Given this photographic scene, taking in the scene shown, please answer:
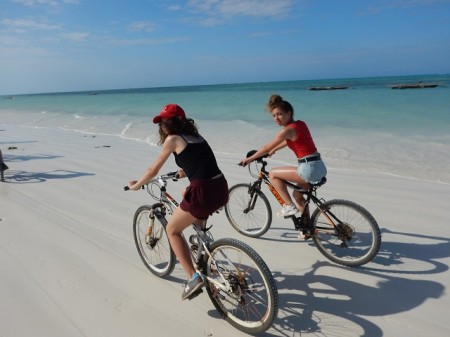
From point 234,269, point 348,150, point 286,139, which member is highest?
point 286,139

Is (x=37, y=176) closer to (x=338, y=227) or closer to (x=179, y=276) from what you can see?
(x=179, y=276)

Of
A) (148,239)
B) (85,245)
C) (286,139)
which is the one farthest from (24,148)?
(286,139)

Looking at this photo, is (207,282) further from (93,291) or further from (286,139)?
(286,139)

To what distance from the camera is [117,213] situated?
6.38 m

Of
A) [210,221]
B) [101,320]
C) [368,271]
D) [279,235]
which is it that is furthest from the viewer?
[210,221]

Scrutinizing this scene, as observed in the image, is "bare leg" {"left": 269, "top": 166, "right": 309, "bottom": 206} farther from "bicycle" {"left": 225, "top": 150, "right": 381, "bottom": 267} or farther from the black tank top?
the black tank top

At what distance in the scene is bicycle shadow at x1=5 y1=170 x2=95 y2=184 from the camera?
854 centimetres

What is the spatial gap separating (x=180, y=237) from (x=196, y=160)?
0.79 meters

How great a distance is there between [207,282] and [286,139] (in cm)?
202

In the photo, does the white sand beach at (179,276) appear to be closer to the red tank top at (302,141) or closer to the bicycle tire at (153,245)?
the bicycle tire at (153,245)

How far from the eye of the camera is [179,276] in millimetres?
4238

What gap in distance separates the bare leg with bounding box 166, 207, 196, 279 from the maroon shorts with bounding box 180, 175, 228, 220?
10 cm

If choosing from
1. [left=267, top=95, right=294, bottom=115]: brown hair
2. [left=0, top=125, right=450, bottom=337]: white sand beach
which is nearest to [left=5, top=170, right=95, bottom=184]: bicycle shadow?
[left=0, top=125, right=450, bottom=337]: white sand beach

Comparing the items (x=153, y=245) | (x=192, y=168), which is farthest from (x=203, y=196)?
(x=153, y=245)
